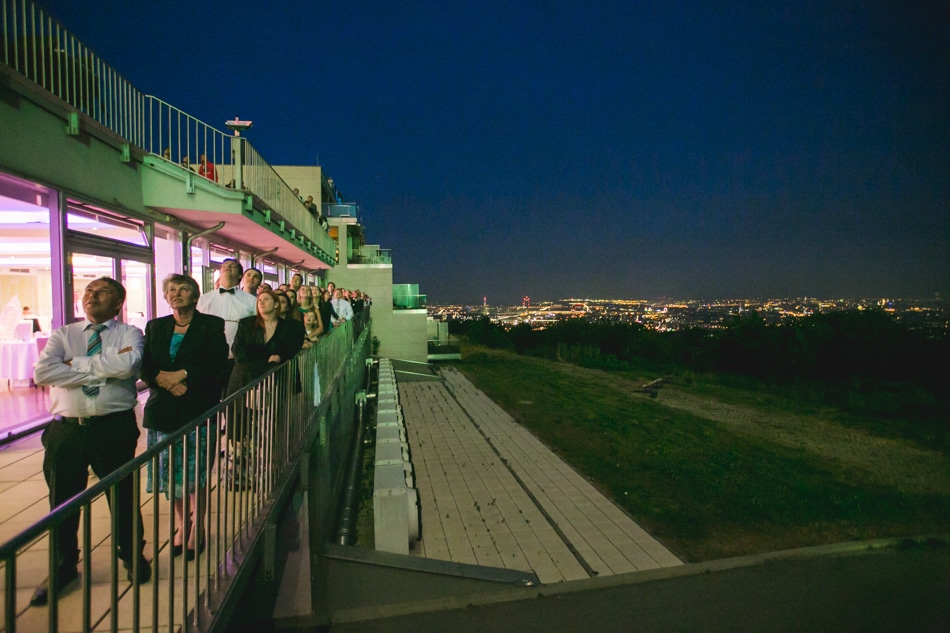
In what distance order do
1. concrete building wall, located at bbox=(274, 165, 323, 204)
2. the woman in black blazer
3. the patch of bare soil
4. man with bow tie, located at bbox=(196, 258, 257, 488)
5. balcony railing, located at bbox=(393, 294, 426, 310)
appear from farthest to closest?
concrete building wall, located at bbox=(274, 165, 323, 204), balcony railing, located at bbox=(393, 294, 426, 310), the patch of bare soil, man with bow tie, located at bbox=(196, 258, 257, 488), the woman in black blazer

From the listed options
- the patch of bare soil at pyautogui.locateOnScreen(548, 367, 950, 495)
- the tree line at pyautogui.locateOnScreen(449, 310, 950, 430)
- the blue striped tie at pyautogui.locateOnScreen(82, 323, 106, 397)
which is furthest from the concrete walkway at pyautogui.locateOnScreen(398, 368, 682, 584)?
the tree line at pyautogui.locateOnScreen(449, 310, 950, 430)

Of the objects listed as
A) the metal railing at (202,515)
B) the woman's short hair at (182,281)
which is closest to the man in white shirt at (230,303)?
the metal railing at (202,515)

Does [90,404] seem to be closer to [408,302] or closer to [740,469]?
[740,469]

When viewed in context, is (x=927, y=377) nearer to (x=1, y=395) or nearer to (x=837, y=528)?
(x=837, y=528)

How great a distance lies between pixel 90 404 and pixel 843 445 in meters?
16.4

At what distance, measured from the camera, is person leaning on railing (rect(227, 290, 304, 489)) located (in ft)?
13.9

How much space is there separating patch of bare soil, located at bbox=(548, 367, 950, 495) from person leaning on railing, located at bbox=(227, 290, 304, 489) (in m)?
10.4

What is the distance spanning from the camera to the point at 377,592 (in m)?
4.67

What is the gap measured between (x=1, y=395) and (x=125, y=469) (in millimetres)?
8144

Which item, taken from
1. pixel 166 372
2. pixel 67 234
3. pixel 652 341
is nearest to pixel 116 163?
pixel 67 234

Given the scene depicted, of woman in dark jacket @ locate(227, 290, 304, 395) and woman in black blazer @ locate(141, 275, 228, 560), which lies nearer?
woman in black blazer @ locate(141, 275, 228, 560)

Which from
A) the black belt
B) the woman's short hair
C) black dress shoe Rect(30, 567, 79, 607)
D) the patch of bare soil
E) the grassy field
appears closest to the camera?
black dress shoe Rect(30, 567, 79, 607)

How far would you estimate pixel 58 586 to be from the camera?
→ 2408 millimetres

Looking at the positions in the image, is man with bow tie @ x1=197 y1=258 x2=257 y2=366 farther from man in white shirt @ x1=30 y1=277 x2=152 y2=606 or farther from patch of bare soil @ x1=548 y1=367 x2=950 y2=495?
patch of bare soil @ x1=548 y1=367 x2=950 y2=495
